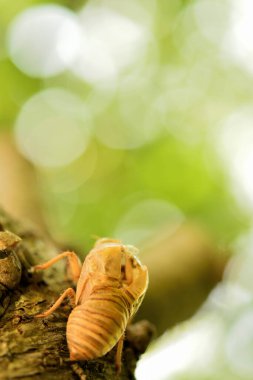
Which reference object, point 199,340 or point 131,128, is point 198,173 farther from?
point 199,340

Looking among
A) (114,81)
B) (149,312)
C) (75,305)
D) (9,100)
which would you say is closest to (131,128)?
(114,81)

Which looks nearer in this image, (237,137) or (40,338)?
(40,338)

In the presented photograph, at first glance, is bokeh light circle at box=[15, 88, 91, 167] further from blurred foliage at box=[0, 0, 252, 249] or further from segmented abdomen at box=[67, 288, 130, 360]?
segmented abdomen at box=[67, 288, 130, 360]

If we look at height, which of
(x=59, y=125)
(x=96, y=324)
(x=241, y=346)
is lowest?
(x=241, y=346)

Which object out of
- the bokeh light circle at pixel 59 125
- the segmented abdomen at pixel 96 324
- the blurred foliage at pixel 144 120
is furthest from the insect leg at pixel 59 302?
the bokeh light circle at pixel 59 125

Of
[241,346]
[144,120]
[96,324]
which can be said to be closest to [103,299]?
[96,324]

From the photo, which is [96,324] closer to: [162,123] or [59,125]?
[162,123]
